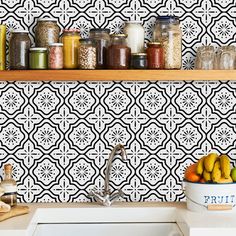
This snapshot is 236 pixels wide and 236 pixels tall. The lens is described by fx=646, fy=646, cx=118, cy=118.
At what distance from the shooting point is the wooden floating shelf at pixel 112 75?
110 inches

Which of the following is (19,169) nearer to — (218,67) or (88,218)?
(88,218)

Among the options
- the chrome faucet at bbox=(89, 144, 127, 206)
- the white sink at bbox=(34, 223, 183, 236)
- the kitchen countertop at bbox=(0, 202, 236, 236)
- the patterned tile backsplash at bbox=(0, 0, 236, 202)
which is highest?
the patterned tile backsplash at bbox=(0, 0, 236, 202)

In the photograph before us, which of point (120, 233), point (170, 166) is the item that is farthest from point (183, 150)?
point (120, 233)

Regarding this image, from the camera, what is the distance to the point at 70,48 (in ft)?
9.37

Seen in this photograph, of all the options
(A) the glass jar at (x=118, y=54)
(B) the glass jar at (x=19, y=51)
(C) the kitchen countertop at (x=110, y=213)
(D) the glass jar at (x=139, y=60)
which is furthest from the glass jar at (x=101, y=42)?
(C) the kitchen countertop at (x=110, y=213)

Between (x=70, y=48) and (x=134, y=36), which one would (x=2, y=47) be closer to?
(x=70, y=48)

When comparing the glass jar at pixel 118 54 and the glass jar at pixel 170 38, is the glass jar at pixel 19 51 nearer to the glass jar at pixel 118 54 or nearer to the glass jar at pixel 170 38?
the glass jar at pixel 118 54

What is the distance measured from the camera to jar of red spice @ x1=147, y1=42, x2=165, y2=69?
9.25 feet

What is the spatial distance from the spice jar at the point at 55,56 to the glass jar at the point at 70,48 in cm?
3

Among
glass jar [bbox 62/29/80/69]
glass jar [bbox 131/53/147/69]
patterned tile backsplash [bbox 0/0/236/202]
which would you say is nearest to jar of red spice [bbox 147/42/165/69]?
glass jar [bbox 131/53/147/69]

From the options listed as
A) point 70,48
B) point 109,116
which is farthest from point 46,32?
point 109,116

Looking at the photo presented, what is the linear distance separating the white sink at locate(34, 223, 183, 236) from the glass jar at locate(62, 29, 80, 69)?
27.9 inches

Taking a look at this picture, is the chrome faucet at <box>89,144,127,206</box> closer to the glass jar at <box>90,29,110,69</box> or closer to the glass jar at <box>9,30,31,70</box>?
the glass jar at <box>90,29,110,69</box>

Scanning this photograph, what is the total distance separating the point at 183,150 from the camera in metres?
3.02
